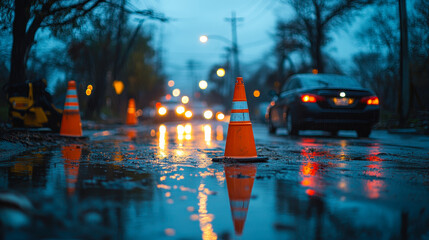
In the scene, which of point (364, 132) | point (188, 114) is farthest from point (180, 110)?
point (364, 132)

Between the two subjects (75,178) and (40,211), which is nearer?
(40,211)

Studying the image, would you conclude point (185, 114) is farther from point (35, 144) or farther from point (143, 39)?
point (35, 144)

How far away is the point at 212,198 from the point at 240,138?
3.09 metres

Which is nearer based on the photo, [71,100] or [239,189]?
[239,189]

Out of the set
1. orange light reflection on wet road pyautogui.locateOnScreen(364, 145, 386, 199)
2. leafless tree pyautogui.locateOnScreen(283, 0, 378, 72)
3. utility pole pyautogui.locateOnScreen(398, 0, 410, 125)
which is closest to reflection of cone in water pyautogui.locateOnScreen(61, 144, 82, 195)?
orange light reflection on wet road pyautogui.locateOnScreen(364, 145, 386, 199)

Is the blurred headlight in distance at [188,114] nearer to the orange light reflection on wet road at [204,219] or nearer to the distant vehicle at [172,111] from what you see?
the distant vehicle at [172,111]

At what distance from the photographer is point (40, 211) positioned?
3828mm

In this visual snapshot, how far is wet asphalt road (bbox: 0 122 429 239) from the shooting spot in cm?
346

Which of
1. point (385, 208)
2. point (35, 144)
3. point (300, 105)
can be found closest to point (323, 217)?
point (385, 208)

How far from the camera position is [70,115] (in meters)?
12.6

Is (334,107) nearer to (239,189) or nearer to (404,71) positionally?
(404,71)

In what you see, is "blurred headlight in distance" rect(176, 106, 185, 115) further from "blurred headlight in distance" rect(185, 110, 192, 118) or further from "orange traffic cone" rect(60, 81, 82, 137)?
"orange traffic cone" rect(60, 81, 82, 137)

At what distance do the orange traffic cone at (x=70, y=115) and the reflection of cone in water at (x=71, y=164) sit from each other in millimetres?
2549

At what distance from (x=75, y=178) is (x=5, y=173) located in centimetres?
90
